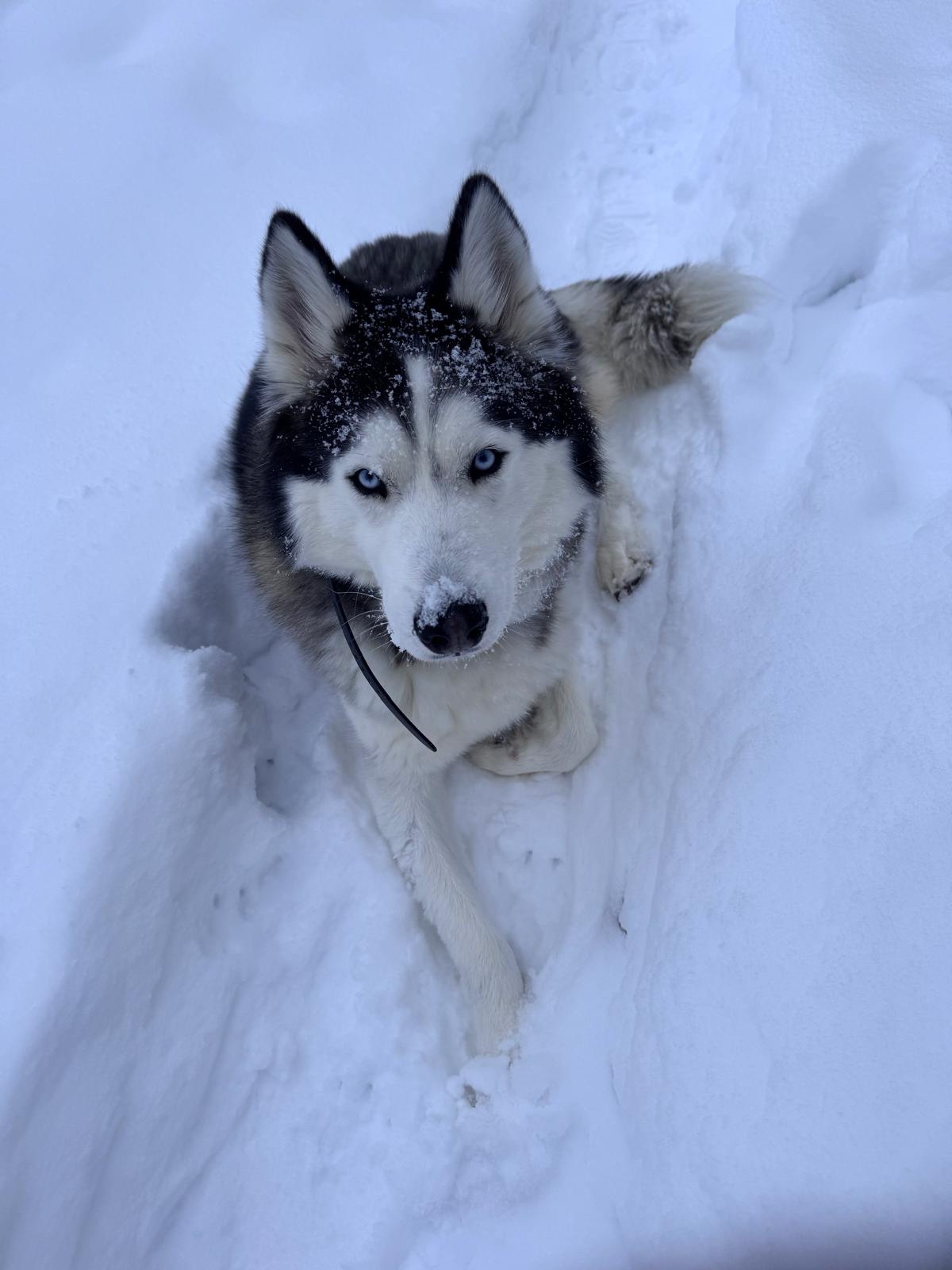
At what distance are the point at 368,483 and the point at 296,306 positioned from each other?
503 mm

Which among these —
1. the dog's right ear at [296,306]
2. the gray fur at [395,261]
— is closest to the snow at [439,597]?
the dog's right ear at [296,306]

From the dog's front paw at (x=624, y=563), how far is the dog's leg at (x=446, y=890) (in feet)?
3.10

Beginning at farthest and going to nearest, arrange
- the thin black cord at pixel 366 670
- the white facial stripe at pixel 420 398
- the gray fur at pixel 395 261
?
the gray fur at pixel 395 261, the thin black cord at pixel 366 670, the white facial stripe at pixel 420 398

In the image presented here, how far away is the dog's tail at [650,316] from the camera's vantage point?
9.10ft

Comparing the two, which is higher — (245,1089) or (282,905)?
(282,905)

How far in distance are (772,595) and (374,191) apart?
2.78m

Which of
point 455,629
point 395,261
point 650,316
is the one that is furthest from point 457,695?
point 650,316

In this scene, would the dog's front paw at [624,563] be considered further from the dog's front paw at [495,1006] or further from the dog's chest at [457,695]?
the dog's front paw at [495,1006]

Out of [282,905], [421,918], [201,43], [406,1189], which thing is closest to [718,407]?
[421,918]

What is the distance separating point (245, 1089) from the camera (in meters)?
2.18

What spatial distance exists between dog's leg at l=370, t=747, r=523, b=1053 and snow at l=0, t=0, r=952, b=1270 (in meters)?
0.09

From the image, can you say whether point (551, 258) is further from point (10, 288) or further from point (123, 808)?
point (123, 808)

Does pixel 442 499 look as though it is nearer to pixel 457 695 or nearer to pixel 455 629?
pixel 455 629

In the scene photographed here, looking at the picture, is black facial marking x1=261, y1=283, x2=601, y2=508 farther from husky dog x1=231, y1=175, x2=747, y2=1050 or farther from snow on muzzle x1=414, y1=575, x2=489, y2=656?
snow on muzzle x1=414, y1=575, x2=489, y2=656
